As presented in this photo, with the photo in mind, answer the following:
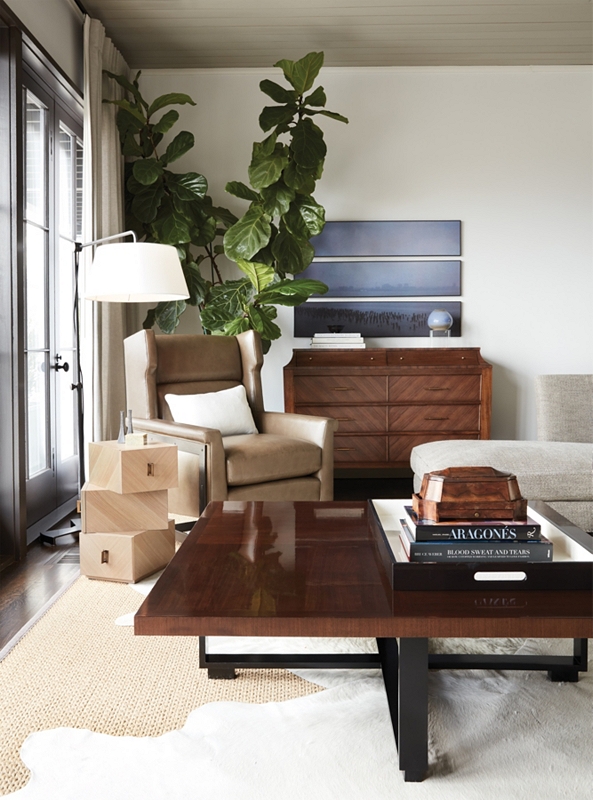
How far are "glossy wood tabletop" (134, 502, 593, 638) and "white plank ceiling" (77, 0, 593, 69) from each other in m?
3.56

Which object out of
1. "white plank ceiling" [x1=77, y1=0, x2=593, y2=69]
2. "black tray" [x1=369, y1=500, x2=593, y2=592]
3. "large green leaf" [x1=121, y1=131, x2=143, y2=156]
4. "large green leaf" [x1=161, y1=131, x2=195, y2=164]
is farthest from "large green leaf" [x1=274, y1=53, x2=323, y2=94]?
"black tray" [x1=369, y1=500, x2=593, y2=592]

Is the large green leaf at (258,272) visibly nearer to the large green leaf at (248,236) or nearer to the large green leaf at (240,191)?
the large green leaf at (248,236)

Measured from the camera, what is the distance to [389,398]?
14.7 ft

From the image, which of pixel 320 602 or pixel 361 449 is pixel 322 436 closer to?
pixel 361 449

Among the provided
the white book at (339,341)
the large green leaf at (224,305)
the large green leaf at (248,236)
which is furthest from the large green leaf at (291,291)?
the white book at (339,341)

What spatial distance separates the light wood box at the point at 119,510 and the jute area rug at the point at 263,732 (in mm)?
615

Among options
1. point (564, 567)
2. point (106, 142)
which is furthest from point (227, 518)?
point (106, 142)

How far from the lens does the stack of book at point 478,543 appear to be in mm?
1421

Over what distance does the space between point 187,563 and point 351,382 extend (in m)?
3.01

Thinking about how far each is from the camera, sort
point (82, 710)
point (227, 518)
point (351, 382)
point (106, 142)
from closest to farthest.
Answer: point (82, 710) < point (227, 518) < point (106, 142) < point (351, 382)

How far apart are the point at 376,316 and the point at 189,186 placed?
5.19ft

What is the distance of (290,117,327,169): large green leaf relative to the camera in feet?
13.8

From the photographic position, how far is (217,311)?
4246 mm

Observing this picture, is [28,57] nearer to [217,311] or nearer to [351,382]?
[217,311]
